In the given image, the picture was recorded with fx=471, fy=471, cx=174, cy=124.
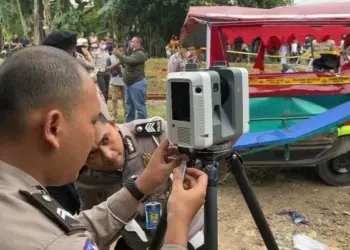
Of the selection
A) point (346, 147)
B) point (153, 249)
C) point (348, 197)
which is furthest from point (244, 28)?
point (153, 249)

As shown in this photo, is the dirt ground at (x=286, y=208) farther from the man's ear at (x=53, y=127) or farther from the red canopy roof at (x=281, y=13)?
the man's ear at (x=53, y=127)

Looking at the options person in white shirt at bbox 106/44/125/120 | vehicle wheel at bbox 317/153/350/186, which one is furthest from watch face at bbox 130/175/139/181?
person in white shirt at bbox 106/44/125/120

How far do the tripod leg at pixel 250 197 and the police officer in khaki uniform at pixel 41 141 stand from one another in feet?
1.81

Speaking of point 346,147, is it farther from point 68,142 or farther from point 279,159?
point 68,142

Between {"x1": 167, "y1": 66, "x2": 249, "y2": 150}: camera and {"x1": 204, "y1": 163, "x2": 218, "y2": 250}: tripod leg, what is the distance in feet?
0.31

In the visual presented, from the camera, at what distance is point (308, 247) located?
136 inches

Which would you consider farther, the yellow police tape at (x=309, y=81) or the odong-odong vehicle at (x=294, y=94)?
the yellow police tape at (x=309, y=81)

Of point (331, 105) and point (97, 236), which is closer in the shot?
point (97, 236)

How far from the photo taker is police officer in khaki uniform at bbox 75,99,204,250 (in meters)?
1.40

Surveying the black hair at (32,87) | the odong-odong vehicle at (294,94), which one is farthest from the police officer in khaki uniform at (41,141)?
the odong-odong vehicle at (294,94)

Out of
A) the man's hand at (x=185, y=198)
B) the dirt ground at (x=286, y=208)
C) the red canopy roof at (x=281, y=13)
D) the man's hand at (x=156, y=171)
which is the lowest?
the dirt ground at (x=286, y=208)

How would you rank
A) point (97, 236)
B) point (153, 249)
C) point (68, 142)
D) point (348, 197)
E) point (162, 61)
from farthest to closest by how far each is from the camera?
point (162, 61) → point (348, 197) → point (153, 249) → point (97, 236) → point (68, 142)

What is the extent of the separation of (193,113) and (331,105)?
12.4 ft

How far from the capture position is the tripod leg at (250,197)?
150 centimetres
